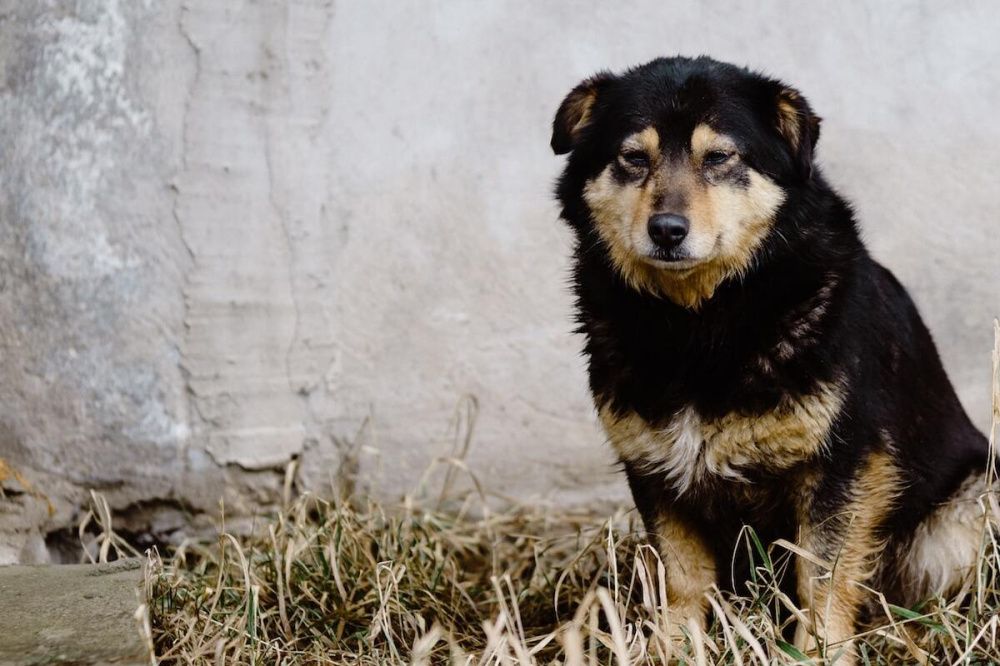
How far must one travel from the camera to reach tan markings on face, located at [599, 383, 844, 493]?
10.9 ft

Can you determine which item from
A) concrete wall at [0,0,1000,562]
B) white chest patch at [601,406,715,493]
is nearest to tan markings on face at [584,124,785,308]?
white chest patch at [601,406,715,493]

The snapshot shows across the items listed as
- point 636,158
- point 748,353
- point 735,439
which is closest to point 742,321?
point 748,353

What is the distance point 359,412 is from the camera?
500cm

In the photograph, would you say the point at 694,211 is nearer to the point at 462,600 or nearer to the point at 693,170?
the point at 693,170

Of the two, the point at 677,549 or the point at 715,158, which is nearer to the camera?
the point at 715,158

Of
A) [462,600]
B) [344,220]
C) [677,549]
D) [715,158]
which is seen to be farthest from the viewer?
[344,220]

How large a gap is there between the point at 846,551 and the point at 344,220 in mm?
2475

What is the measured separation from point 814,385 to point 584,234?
0.84m

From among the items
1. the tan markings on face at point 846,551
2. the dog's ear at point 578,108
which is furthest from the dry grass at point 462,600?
the dog's ear at point 578,108

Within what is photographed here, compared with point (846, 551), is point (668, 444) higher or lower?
higher

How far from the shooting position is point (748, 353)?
3.42 m

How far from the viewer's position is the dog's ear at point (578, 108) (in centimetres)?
371

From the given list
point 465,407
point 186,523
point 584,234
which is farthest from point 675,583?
point 186,523

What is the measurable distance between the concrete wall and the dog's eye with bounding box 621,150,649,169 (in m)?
1.47
